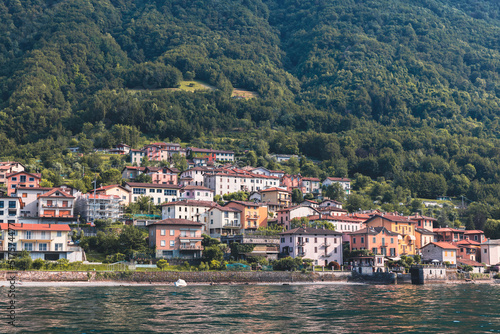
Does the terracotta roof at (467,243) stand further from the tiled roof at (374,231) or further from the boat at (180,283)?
the boat at (180,283)

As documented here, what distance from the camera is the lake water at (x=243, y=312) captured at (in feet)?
132

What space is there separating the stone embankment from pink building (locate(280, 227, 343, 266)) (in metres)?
7.38

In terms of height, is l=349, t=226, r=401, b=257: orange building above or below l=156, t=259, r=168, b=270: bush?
above

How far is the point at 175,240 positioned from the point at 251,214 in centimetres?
2137

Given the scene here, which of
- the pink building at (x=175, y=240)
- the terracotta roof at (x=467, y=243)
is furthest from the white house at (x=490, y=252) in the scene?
the pink building at (x=175, y=240)

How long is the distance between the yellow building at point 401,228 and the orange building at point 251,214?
1805 cm

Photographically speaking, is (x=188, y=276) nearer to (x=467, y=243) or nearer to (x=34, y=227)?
(x=34, y=227)

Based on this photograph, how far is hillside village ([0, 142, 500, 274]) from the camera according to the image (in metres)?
88.1

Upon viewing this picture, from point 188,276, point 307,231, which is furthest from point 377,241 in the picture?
point 188,276

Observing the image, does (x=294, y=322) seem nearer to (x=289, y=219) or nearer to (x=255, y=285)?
(x=255, y=285)

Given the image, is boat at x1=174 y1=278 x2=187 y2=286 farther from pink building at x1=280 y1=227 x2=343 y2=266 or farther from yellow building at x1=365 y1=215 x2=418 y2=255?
yellow building at x1=365 y1=215 x2=418 y2=255

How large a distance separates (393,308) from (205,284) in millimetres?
31344

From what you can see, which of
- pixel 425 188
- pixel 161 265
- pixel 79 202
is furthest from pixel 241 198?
pixel 425 188

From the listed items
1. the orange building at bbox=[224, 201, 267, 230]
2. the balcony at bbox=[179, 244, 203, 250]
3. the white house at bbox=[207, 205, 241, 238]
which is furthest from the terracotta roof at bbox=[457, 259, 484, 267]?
the balcony at bbox=[179, 244, 203, 250]
